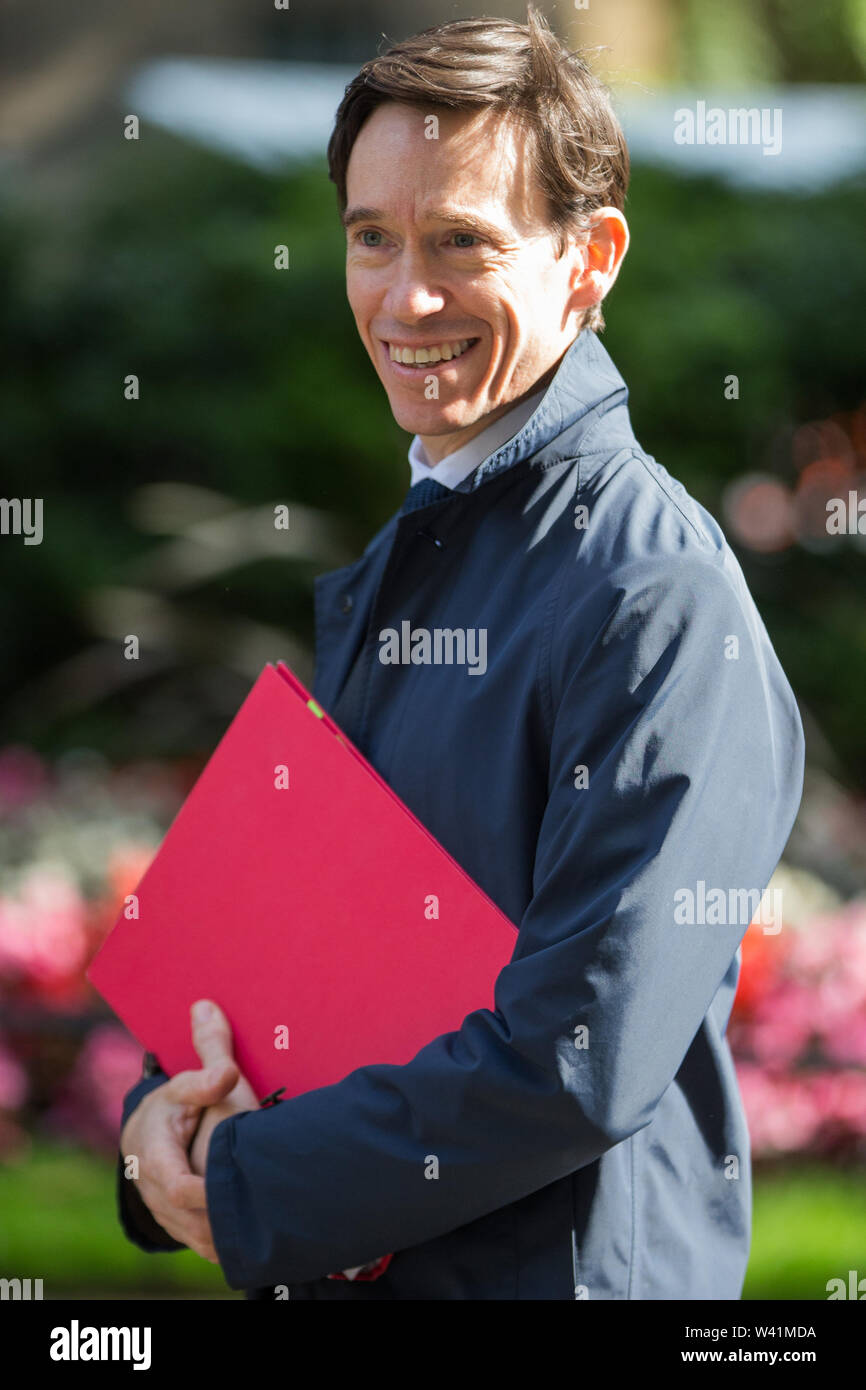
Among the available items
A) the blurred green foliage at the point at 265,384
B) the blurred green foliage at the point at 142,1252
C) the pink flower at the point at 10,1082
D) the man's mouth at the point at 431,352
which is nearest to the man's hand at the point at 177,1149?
the man's mouth at the point at 431,352

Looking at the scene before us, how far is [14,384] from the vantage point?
5.93 metres

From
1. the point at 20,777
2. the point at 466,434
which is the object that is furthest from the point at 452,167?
the point at 20,777

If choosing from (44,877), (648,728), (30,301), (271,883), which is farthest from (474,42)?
(30,301)

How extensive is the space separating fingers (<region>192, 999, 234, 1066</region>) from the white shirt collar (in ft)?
2.26

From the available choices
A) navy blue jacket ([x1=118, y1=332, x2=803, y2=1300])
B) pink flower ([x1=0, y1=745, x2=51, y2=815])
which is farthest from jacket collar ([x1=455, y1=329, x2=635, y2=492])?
pink flower ([x1=0, y1=745, x2=51, y2=815])

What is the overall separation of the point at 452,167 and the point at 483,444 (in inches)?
12.2

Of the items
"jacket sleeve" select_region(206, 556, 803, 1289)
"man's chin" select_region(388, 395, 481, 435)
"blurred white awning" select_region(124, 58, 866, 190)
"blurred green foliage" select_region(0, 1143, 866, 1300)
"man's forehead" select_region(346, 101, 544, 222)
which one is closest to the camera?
"jacket sleeve" select_region(206, 556, 803, 1289)

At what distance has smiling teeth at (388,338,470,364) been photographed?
1.58 m

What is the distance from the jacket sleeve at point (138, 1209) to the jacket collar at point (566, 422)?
0.84 m

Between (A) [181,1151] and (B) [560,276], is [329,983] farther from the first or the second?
(B) [560,276]

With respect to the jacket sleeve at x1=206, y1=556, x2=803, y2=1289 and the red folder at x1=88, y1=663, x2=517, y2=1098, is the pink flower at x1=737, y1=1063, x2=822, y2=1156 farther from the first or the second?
the jacket sleeve at x1=206, y1=556, x2=803, y2=1289

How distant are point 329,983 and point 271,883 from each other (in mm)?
140
